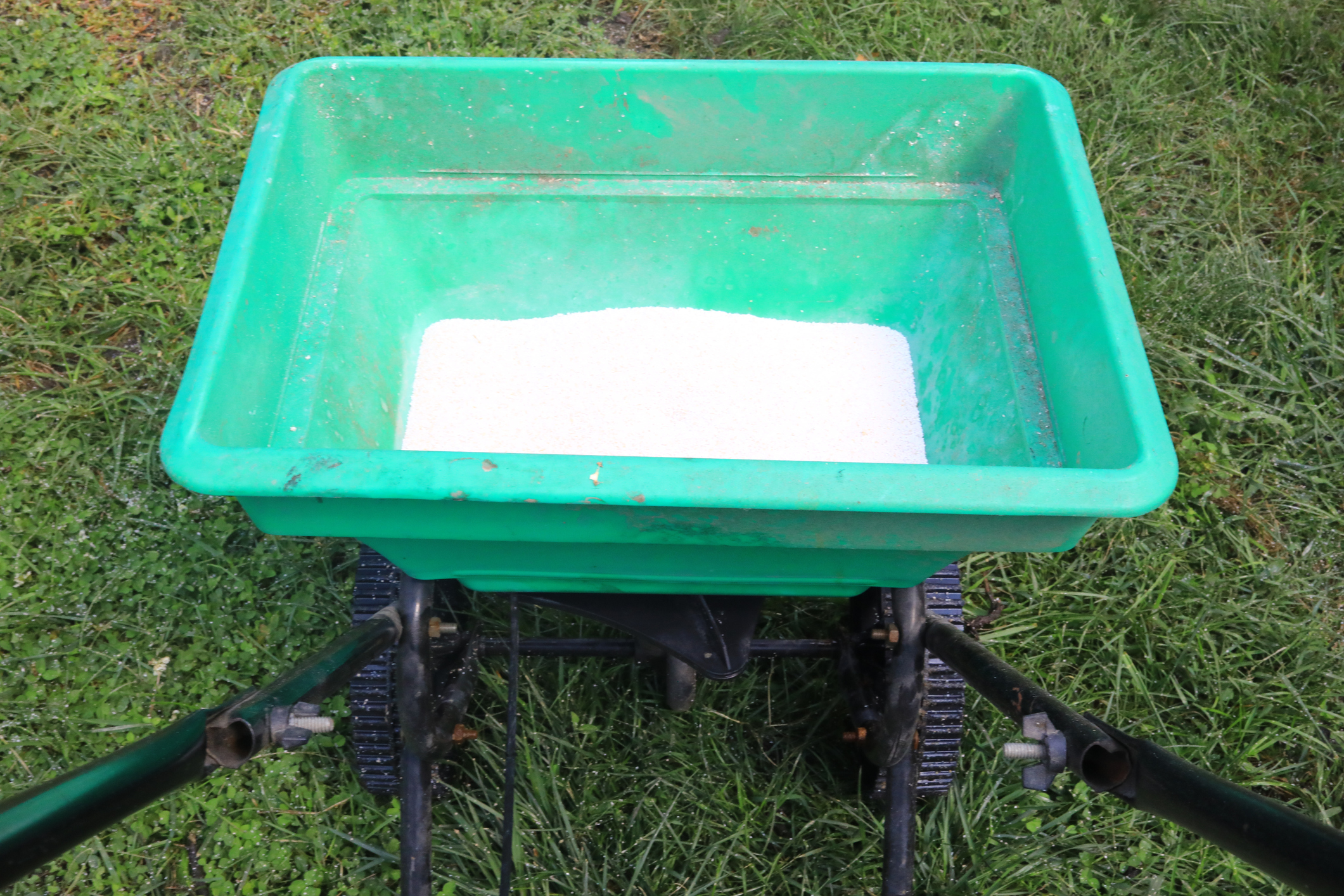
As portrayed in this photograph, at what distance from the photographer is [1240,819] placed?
0.78 metres

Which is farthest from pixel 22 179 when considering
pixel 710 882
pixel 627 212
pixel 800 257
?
pixel 710 882

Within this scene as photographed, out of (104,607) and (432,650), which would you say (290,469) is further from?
(104,607)

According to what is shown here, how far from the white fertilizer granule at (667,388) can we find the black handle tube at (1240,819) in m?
0.74

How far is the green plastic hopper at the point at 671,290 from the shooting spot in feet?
3.13

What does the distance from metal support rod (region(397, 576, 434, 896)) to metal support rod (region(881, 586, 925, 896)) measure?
0.71 metres

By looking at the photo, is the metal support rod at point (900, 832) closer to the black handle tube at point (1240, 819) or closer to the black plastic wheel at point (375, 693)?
the black handle tube at point (1240, 819)

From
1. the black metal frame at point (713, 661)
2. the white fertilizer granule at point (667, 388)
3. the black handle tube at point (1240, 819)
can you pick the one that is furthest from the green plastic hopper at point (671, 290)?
the black handle tube at point (1240, 819)

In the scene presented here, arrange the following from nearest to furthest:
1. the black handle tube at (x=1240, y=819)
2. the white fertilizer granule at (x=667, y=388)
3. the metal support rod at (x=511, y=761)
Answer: the black handle tube at (x=1240, y=819)
the metal support rod at (x=511, y=761)
the white fertilizer granule at (x=667, y=388)

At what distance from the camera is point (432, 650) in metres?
1.47

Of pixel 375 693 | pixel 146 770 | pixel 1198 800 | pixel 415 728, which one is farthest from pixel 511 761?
pixel 1198 800

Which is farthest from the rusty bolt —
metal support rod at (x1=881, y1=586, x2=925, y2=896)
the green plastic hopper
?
metal support rod at (x1=881, y1=586, x2=925, y2=896)

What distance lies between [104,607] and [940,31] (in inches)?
102

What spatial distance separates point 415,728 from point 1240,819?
42.6 inches

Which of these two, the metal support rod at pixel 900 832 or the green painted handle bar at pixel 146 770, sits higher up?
the green painted handle bar at pixel 146 770
